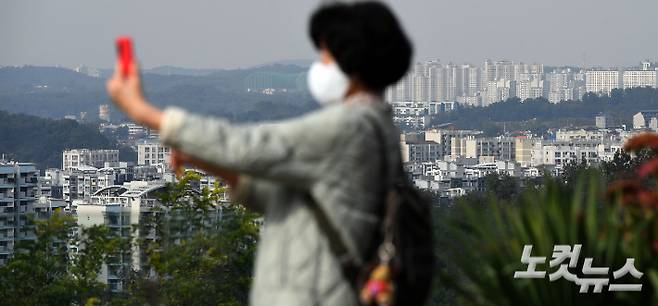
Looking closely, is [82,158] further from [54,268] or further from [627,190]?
[627,190]

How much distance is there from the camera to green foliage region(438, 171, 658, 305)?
273 cm

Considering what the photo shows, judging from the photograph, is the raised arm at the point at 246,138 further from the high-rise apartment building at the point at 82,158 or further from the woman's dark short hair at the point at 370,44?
the high-rise apartment building at the point at 82,158

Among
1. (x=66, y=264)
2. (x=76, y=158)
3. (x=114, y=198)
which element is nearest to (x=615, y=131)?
(x=76, y=158)

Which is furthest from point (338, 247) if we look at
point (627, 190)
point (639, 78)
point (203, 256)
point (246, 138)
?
point (639, 78)

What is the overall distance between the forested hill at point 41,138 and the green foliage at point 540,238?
115 m

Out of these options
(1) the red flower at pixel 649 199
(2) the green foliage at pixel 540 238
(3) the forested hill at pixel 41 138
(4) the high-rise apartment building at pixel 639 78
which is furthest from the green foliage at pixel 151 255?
(4) the high-rise apartment building at pixel 639 78

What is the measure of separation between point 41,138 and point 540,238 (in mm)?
125103

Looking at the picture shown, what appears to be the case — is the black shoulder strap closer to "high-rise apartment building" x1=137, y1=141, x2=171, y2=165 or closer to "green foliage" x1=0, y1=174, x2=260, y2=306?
"green foliage" x1=0, y1=174, x2=260, y2=306

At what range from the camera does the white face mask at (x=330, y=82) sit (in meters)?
2.16

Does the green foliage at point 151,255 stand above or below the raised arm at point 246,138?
below

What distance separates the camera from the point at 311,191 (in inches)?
81.6

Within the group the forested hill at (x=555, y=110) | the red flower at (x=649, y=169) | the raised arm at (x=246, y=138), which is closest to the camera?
the raised arm at (x=246, y=138)

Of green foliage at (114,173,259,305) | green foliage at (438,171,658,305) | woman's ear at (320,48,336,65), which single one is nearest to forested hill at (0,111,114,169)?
green foliage at (114,173,259,305)

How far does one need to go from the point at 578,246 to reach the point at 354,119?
855mm
